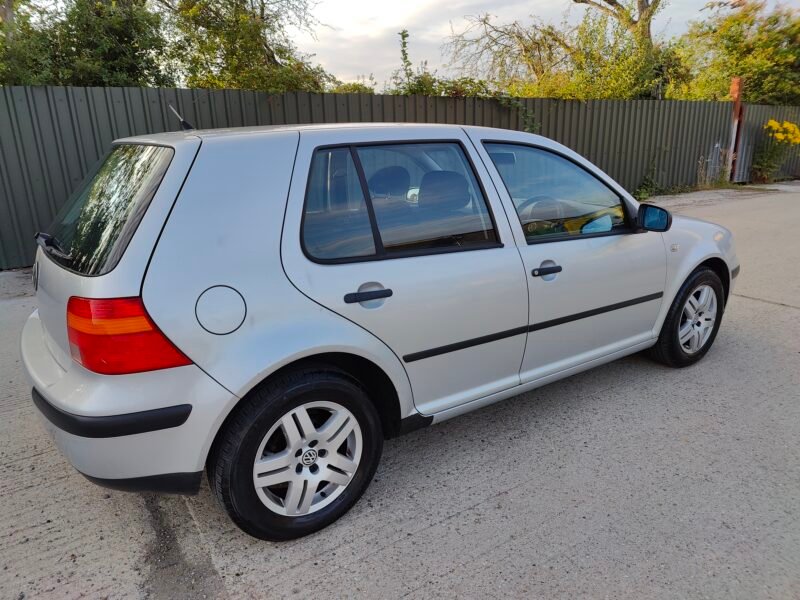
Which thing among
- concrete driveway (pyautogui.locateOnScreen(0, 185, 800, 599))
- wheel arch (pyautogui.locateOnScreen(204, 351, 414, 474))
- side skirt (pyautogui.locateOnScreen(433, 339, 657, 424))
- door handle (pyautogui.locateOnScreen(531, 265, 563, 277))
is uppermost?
door handle (pyautogui.locateOnScreen(531, 265, 563, 277))

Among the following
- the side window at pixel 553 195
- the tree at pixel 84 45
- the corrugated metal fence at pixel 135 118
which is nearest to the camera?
the side window at pixel 553 195

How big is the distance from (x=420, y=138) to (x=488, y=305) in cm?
88

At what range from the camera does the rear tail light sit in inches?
72.9

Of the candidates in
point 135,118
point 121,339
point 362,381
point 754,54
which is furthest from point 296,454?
point 754,54

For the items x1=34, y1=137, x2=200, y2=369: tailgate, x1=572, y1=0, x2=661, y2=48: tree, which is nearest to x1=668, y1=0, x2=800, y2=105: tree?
x1=572, y1=0, x2=661, y2=48: tree

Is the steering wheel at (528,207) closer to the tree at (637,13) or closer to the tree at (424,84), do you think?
the tree at (424,84)

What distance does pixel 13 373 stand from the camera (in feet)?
12.7

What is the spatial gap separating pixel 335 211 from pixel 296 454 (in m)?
1.02

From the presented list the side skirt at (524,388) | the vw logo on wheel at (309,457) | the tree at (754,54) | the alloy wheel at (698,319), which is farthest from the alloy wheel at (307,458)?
the tree at (754,54)

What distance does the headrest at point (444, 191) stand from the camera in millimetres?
2617

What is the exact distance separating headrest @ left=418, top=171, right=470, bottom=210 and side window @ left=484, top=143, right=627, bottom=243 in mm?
→ 262

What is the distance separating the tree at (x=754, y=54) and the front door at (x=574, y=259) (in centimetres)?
1713

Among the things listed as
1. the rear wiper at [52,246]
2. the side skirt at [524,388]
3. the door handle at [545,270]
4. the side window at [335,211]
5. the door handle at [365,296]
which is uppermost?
the side window at [335,211]

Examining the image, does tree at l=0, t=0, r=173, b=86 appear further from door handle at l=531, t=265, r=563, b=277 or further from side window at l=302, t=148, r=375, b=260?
door handle at l=531, t=265, r=563, b=277
